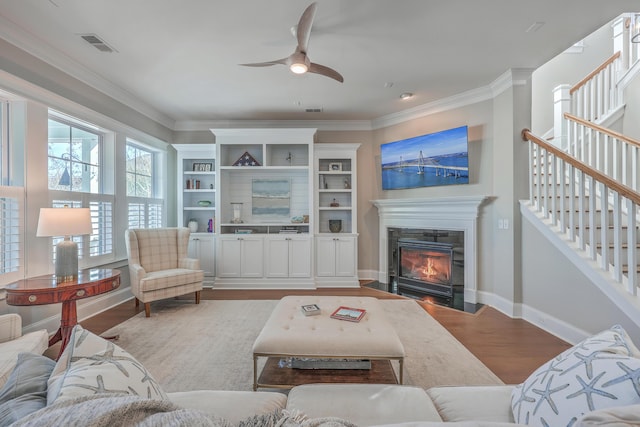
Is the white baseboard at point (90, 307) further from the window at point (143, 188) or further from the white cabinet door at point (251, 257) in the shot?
the white cabinet door at point (251, 257)

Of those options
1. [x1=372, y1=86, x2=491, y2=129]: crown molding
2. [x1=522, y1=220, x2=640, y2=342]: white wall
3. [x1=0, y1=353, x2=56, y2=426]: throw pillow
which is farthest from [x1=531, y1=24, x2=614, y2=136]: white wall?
[x1=0, y1=353, x2=56, y2=426]: throw pillow

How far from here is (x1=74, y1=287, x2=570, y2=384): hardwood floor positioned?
231 centimetres

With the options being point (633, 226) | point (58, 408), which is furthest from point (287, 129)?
point (58, 408)

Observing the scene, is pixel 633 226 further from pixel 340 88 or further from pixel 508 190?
pixel 340 88

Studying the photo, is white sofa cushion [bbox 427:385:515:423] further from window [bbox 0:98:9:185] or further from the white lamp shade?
window [bbox 0:98:9:185]

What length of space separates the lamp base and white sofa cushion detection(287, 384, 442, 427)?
8.19ft

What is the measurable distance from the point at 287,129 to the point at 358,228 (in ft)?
6.80

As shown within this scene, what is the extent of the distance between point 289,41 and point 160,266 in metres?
3.19

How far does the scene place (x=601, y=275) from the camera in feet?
7.89

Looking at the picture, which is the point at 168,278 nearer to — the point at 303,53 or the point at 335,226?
the point at 335,226

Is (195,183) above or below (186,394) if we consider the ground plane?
above

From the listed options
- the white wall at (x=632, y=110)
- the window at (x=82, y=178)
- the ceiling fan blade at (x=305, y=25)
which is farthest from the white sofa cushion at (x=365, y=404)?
the white wall at (x=632, y=110)

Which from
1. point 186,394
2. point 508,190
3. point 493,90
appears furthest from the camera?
point 493,90

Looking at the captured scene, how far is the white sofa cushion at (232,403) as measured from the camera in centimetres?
102
